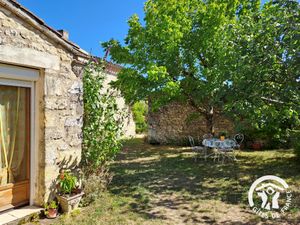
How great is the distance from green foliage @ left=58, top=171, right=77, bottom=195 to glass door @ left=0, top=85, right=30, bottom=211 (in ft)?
1.95

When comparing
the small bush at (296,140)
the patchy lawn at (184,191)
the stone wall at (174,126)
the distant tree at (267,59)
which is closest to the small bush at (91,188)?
the patchy lawn at (184,191)

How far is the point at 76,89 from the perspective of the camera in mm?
5312

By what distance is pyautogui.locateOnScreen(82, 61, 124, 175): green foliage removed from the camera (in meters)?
5.61

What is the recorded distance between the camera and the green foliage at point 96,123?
5.61 metres

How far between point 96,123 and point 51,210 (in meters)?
1.98

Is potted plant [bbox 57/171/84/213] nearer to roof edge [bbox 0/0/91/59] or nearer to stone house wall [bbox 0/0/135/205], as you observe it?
stone house wall [bbox 0/0/135/205]

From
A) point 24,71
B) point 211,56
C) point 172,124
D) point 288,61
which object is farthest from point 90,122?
point 172,124

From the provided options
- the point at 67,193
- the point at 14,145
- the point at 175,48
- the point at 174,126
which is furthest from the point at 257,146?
the point at 14,145

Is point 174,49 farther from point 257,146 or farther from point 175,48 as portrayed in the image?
point 257,146

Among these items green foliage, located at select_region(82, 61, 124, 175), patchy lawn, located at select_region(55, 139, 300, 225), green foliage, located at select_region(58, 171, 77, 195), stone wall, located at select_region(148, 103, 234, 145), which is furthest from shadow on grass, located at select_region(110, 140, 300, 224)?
stone wall, located at select_region(148, 103, 234, 145)

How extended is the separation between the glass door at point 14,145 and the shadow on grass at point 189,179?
7.15 ft

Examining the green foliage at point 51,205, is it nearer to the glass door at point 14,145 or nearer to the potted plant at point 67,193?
the potted plant at point 67,193

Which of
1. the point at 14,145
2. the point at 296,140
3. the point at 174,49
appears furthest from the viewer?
the point at 174,49

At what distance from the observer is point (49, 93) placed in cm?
471
